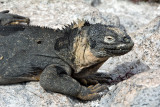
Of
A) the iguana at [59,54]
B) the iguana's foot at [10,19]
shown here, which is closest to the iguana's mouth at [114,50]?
the iguana at [59,54]

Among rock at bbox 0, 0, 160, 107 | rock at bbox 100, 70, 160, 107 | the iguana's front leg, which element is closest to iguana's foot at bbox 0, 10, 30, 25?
rock at bbox 0, 0, 160, 107

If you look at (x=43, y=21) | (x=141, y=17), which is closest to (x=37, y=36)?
(x=43, y=21)

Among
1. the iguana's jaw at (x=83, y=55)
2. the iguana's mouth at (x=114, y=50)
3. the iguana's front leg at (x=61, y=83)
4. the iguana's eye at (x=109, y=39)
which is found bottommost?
the iguana's front leg at (x=61, y=83)

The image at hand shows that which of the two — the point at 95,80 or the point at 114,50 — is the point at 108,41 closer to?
the point at 114,50

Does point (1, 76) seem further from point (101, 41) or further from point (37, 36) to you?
point (101, 41)

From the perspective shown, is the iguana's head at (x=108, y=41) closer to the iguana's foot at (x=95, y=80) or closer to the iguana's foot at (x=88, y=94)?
the iguana's foot at (x=88, y=94)
